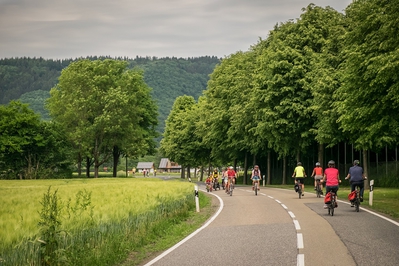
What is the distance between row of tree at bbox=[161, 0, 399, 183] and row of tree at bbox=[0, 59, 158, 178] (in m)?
9.85

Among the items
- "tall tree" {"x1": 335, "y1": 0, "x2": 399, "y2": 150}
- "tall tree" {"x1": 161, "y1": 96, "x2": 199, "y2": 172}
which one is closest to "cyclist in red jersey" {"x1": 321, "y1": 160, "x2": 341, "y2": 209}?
"tall tree" {"x1": 335, "y1": 0, "x2": 399, "y2": 150}

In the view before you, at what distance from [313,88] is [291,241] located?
101 feet

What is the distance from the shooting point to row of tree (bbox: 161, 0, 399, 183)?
2914cm

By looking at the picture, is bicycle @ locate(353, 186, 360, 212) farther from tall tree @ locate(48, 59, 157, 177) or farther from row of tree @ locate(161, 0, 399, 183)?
tall tree @ locate(48, 59, 157, 177)

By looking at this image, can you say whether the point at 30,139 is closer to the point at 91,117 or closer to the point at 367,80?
the point at 91,117

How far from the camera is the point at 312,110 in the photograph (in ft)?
149

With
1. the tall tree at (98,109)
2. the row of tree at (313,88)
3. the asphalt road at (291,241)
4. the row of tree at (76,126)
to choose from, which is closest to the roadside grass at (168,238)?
the asphalt road at (291,241)

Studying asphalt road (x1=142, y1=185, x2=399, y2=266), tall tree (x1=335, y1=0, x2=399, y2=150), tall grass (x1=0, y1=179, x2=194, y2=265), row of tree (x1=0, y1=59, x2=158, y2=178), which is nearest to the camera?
tall grass (x1=0, y1=179, x2=194, y2=265)

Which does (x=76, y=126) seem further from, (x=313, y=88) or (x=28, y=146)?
(x=313, y=88)

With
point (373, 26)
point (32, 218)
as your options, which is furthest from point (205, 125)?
point (32, 218)

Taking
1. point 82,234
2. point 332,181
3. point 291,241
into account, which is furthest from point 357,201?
point 82,234

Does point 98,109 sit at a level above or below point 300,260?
above

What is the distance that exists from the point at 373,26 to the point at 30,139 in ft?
159

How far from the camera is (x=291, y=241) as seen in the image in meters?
13.9
